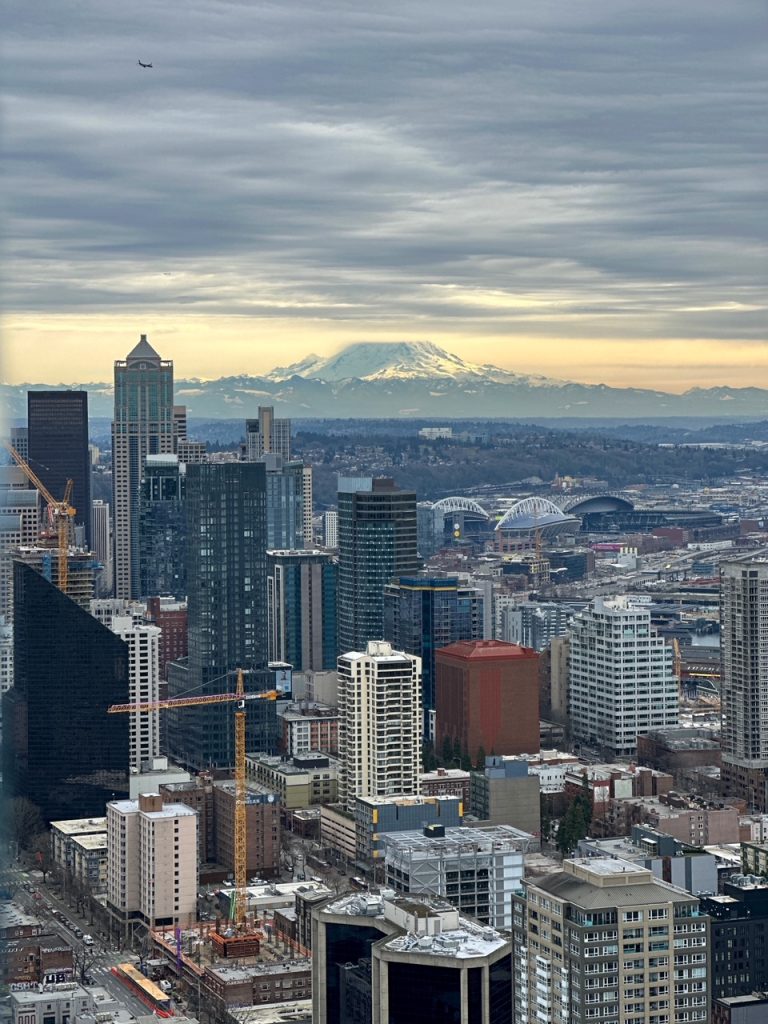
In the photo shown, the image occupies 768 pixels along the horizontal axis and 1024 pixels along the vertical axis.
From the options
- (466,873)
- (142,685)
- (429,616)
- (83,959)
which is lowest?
(83,959)

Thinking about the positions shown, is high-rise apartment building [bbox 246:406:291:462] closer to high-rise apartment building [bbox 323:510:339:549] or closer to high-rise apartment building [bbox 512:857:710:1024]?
high-rise apartment building [bbox 323:510:339:549]

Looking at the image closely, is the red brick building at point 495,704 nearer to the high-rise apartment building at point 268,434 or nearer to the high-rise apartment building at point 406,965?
Result: the high-rise apartment building at point 406,965

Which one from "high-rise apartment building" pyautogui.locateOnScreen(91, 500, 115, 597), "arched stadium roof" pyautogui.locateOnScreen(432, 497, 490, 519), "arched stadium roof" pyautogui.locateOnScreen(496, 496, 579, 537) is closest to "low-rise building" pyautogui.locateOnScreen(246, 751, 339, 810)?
"high-rise apartment building" pyautogui.locateOnScreen(91, 500, 115, 597)

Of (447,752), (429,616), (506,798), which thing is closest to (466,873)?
(506,798)

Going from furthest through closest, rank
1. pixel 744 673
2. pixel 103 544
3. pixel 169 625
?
pixel 103 544, pixel 169 625, pixel 744 673

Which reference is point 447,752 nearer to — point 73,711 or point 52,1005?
point 73,711

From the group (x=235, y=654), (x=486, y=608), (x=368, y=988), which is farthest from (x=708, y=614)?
(x=368, y=988)
